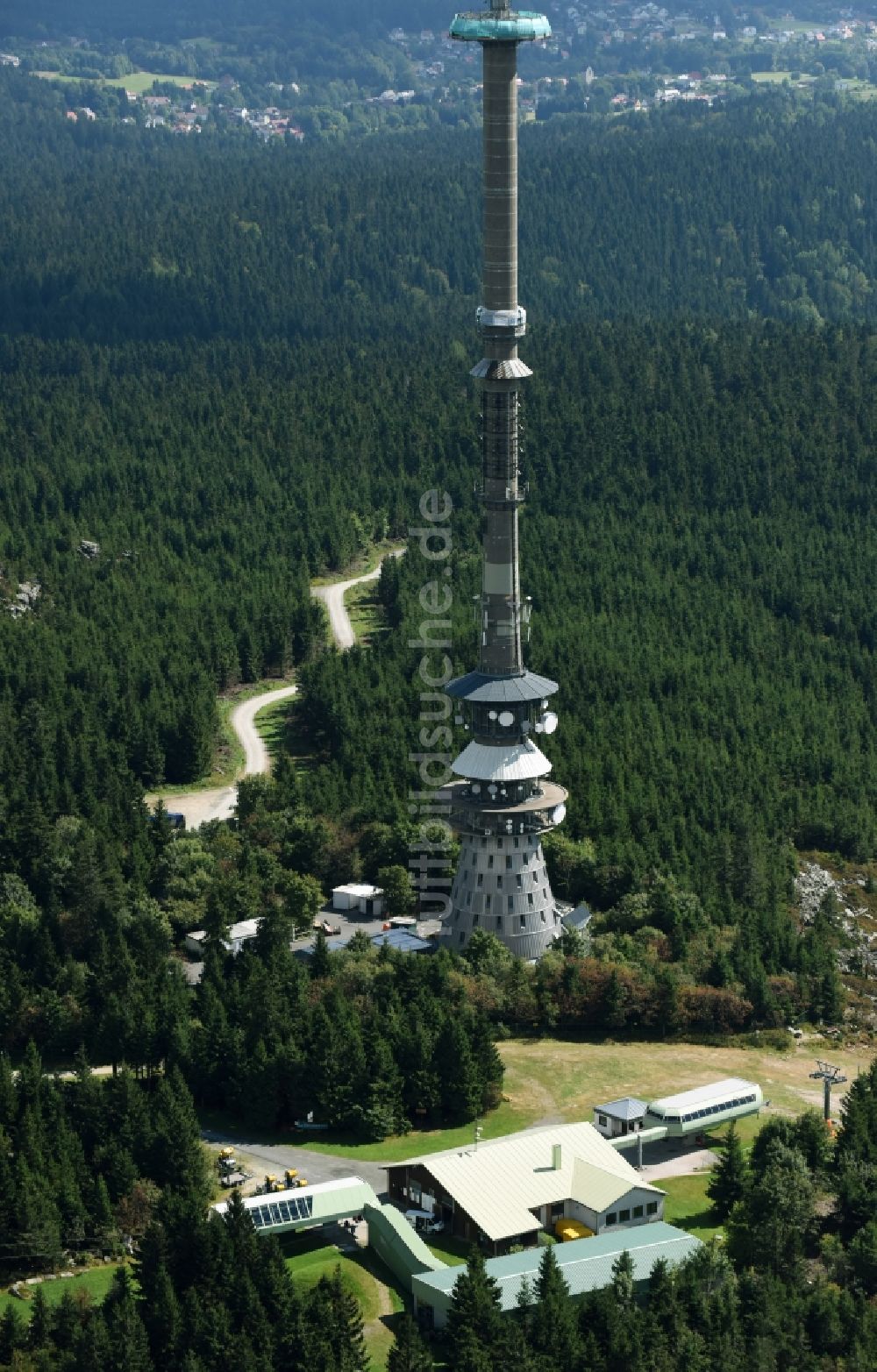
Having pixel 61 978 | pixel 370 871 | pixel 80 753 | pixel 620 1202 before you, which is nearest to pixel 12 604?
pixel 80 753

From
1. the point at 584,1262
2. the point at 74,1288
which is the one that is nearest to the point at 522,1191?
the point at 584,1262

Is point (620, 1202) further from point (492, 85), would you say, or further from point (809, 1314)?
point (492, 85)

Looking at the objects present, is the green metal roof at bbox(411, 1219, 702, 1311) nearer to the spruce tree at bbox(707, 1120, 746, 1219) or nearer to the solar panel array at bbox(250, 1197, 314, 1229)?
the spruce tree at bbox(707, 1120, 746, 1219)

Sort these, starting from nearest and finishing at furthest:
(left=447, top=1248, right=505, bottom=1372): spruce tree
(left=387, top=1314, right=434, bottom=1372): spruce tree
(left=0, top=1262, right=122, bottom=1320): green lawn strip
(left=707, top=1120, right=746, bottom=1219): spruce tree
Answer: (left=387, top=1314, right=434, bottom=1372): spruce tree
(left=447, top=1248, right=505, bottom=1372): spruce tree
(left=0, top=1262, right=122, bottom=1320): green lawn strip
(left=707, top=1120, right=746, bottom=1219): spruce tree

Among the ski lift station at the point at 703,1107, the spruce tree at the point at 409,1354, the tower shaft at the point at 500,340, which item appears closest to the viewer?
the spruce tree at the point at 409,1354

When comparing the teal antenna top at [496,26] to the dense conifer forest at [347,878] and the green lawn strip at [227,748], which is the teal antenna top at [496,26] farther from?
the green lawn strip at [227,748]

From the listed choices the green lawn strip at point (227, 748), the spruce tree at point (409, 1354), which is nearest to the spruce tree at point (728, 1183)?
the spruce tree at point (409, 1354)

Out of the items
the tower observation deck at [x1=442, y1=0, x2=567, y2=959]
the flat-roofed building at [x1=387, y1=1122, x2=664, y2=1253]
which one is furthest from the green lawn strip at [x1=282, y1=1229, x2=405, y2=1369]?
the tower observation deck at [x1=442, y1=0, x2=567, y2=959]
